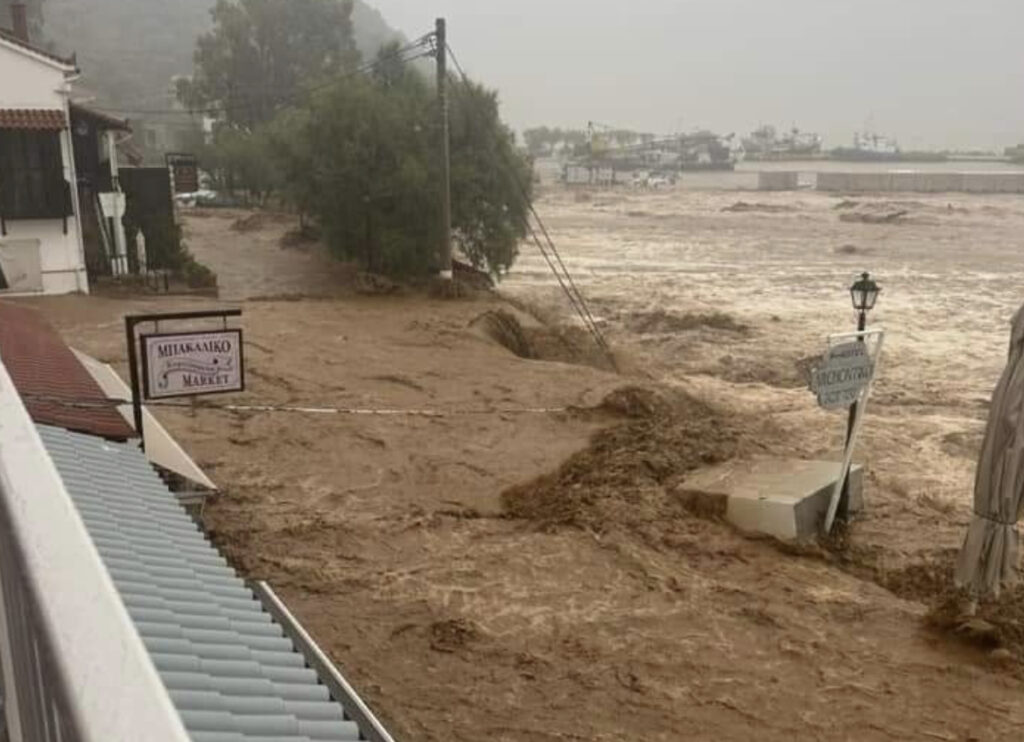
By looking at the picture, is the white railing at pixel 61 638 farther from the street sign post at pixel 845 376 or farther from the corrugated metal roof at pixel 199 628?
the street sign post at pixel 845 376

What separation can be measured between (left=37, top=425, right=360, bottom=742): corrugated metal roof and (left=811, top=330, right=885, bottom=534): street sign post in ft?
23.9

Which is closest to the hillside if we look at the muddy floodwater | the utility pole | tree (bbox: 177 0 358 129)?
tree (bbox: 177 0 358 129)

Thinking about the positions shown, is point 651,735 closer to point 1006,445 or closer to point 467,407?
point 1006,445

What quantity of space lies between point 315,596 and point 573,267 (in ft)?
118

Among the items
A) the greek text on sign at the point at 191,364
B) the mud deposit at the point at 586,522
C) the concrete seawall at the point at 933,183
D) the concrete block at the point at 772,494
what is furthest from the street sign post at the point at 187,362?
the concrete seawall at the point at 933,183

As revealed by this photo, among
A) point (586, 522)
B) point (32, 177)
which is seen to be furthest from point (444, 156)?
point (586, 522)

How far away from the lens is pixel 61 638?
150 cm

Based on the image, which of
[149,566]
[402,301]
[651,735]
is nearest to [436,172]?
[402,301]

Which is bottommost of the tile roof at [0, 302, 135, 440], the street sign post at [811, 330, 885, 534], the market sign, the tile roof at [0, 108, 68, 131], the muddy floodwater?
the muddy floodwater

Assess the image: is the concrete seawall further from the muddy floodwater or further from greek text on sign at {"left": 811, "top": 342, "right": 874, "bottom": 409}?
greek text on sign at {"left": 811, "top": 342, "right": 874, "bottom": 409}

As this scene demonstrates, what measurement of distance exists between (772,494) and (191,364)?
6799 mm

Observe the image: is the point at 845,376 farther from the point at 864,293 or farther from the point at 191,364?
the point at 191,364

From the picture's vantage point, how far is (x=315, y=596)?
1044 centimetres

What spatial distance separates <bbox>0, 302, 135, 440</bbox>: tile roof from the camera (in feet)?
27.3
